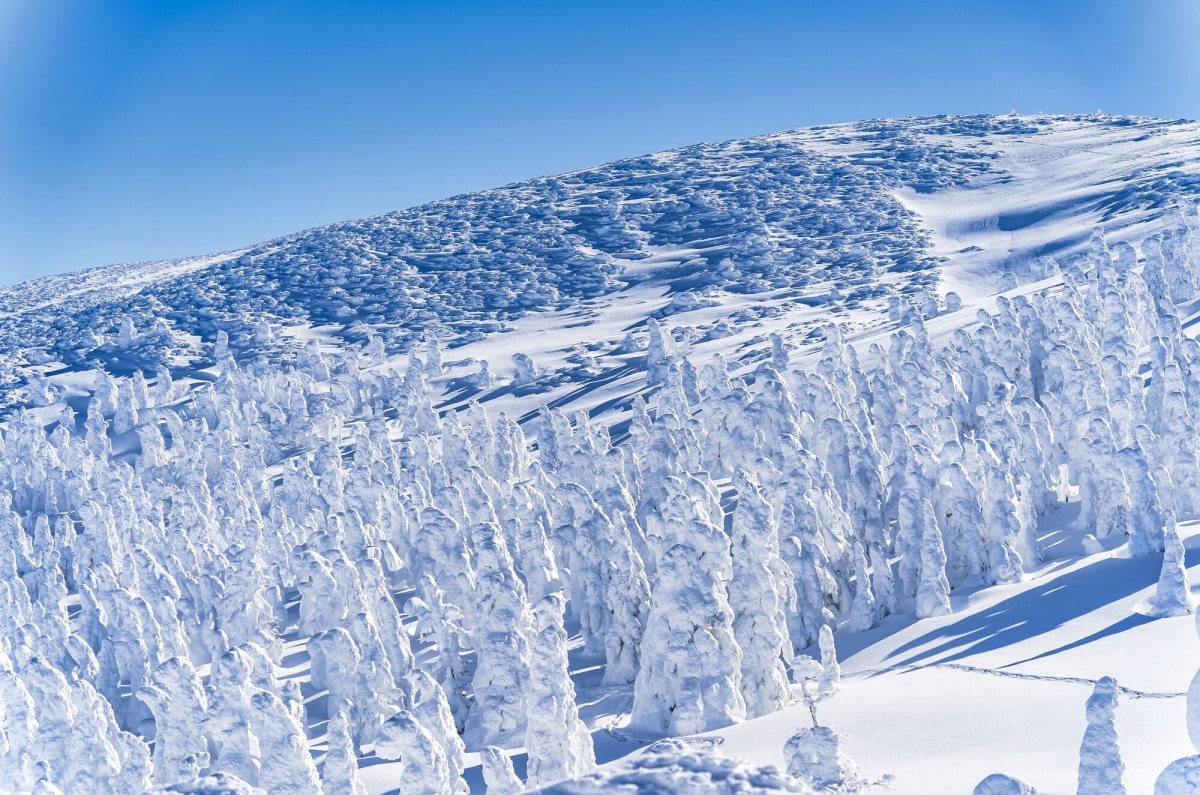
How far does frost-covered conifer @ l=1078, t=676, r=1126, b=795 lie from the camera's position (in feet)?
55.7

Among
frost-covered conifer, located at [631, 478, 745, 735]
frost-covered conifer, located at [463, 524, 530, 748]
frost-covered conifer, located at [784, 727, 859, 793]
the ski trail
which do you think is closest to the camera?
frost-covered conifer, located at [784, 727, 859, 793]

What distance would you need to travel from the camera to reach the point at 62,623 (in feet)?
172

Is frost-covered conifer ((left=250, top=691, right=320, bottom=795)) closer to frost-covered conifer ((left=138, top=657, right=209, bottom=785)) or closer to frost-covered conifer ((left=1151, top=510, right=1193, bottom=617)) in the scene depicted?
frost-covered conifer ((left=138, top=657, right=209, bottom=785))

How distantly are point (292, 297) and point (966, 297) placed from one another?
93.9 metres

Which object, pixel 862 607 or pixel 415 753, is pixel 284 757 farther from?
pixel 862 607

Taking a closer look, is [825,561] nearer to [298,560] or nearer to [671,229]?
[298,560]

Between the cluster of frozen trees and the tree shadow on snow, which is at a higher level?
the cluster of frozen trees

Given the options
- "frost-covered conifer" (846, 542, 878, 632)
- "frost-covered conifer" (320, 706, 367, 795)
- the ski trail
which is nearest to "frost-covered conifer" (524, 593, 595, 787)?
"frost-covered conifer" (320, 706, 367, 795)

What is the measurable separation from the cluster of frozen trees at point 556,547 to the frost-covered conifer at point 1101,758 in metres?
12.0

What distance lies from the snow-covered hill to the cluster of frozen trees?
0.17m

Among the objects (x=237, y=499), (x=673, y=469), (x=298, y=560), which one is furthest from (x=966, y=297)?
(x=298, y=560)

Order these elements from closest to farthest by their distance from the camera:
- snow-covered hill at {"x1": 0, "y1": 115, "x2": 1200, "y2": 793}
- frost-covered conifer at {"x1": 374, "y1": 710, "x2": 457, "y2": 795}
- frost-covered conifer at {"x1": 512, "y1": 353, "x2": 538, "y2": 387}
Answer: frost-covered conifer at {"x1": 374, "y1": 710, "x2": 457, "y2": 795} < snow-covered hill at {"x1": 0, "y1": 115, "x2": 1200, "y2": 793} < frost-covered conifer at {"x1": 512, "y1": 353, "x2": 538, "y2": 387}

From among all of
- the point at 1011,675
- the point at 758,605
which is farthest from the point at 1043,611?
the point at 758,605

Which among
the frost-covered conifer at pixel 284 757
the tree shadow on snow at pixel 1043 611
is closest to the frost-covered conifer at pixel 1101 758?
the tree shadow on snow at pixel 1043 611
